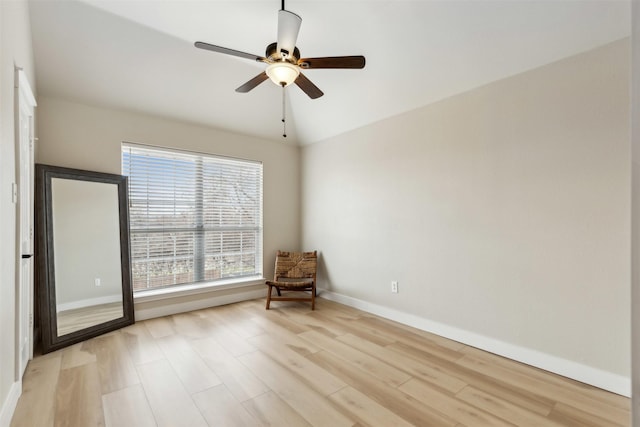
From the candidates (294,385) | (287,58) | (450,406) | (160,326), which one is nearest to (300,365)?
(294,385)

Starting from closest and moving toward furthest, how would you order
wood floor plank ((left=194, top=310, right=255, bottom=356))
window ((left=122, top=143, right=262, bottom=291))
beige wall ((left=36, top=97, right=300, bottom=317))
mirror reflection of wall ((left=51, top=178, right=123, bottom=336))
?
wood floor plank ((left=194, top=310, right=255, bottom=356)) < mirror reflection of wall ((left=51, top=178, right=123, bottom=336)) < beige wall ((left=36, top=97, right=300, bottom=317)) < window ((left=122, top=143, right=262, bottom=291))

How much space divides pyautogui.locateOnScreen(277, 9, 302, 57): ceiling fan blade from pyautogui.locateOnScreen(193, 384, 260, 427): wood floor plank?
92.3 inches

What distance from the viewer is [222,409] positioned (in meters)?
1.90

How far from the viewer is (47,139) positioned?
2932 millimetres

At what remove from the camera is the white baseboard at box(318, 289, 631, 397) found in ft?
6.84

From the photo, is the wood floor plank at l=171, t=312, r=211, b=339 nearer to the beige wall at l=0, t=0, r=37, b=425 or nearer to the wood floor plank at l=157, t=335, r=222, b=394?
the wood floor plank at l=157, t=335, r=222, b=394

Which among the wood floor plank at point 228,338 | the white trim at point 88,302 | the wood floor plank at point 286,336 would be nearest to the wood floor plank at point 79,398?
the white trim at point 88,302

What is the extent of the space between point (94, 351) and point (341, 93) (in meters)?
3.60

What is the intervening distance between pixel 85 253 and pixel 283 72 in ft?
8.66

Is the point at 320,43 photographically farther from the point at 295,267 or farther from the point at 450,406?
the point at 450,406

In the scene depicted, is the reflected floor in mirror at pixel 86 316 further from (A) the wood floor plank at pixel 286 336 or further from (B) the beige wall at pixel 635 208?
(B) the beige wall at pixel 635 208

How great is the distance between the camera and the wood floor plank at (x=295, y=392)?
181cm

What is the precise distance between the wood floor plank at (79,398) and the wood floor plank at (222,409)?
22.0 inches

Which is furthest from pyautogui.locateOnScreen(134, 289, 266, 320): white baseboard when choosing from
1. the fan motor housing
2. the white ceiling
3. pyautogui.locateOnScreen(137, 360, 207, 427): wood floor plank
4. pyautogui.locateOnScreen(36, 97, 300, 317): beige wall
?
the fan motor housing
